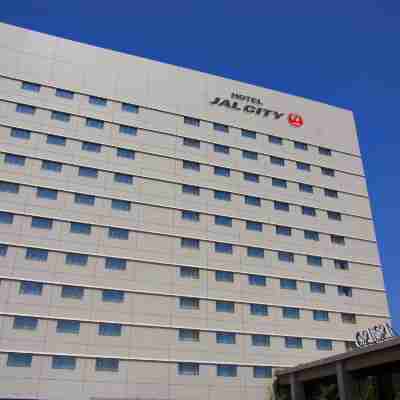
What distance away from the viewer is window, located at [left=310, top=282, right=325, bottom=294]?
48322 millimetres

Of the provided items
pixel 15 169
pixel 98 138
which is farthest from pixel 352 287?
pixel 15 169

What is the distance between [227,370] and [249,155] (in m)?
21.0

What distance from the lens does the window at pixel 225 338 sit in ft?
140

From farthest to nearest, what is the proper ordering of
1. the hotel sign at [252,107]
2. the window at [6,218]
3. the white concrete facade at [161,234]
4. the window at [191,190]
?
the hotel sign at [252,107]
the window at [191,190]
the window at [6,218]
the white concrete facade at [161,234]

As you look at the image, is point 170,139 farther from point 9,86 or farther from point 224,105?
point 9,86

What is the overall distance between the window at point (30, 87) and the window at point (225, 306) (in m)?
24.6

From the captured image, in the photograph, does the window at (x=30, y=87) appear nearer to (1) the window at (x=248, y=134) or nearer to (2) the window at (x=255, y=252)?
(1) the window at (x=248, y=134)

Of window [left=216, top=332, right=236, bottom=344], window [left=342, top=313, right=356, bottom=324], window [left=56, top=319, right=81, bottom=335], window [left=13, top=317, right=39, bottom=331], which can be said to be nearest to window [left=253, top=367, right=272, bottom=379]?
window [left=216, top=332, right=236, bottom=344]

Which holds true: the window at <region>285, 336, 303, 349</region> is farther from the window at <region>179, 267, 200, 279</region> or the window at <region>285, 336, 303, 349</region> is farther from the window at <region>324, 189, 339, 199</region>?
the window at <region>324, 189, 339, 199</region>

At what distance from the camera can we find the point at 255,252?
1871 inches

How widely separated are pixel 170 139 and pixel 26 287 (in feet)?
62.0

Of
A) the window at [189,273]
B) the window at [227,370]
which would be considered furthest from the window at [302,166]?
the window at [227,370]

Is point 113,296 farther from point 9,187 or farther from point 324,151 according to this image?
point 324,151

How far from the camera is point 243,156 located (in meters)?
51.5
